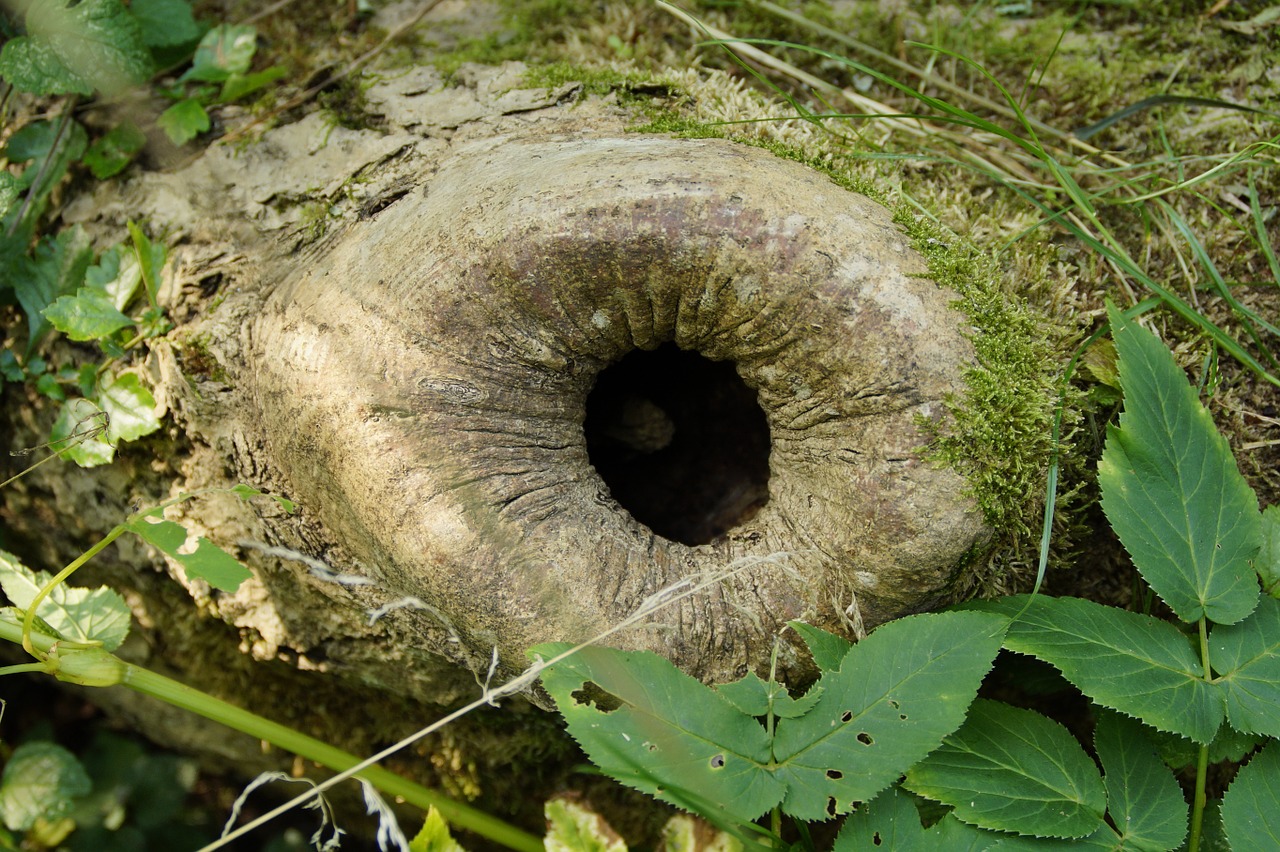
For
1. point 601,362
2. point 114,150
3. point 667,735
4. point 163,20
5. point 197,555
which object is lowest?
point 667,735

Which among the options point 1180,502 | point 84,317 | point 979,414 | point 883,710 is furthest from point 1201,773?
point 84,317

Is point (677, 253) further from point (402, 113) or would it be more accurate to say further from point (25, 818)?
point (25, 818)

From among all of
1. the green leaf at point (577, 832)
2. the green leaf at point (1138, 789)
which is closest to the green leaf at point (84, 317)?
the green leaf at point (577, 832)

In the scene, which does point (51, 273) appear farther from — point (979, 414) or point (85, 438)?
point (979, 414)

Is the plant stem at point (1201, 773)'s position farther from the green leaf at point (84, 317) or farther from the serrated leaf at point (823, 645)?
the green leaf at point (84, 317)

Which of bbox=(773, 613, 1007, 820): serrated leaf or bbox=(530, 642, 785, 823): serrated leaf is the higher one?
bbox=(530, 642, 785, 823): serrated leaf

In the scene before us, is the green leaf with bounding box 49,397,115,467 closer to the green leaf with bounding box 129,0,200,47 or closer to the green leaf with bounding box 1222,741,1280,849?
the green leaf with bounding box 129,0,200,47

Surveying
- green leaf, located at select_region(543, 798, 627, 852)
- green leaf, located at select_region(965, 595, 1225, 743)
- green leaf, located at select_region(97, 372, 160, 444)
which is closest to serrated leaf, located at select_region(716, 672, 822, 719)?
green leaf, located at select_region(965, 595, 1225, 743)
